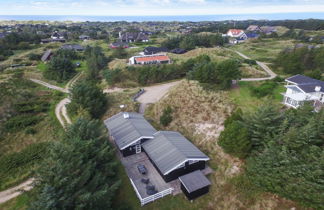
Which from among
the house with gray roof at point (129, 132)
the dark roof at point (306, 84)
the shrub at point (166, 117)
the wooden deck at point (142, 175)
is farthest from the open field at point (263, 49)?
the wooden deck at point (142, 175)

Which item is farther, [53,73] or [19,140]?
[53,73]

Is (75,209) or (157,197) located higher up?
(75,209)

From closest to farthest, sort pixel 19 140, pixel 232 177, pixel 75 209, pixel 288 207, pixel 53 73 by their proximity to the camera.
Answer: pixel 75 209, pixel 288 207, pixel 232 177, pixel 19 140, pixel 53 73

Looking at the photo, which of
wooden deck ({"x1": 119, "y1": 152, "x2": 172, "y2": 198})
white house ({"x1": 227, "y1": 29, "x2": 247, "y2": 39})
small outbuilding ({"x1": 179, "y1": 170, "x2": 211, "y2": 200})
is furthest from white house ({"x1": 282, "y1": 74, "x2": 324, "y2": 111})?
white house ({"x1": 227, "y1": 29, "x2": 247, "y2": 39})

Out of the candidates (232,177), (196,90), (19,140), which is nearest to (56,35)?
(19,140)

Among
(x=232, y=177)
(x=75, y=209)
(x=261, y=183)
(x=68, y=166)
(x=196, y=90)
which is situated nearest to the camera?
(x=75, y=209)

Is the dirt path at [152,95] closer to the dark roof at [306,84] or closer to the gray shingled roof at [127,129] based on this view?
the gray shingled roof at [127,129]

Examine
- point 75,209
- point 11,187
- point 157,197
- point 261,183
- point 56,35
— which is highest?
point 56,35

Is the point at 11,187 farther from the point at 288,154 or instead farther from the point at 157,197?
the point at 288,154
